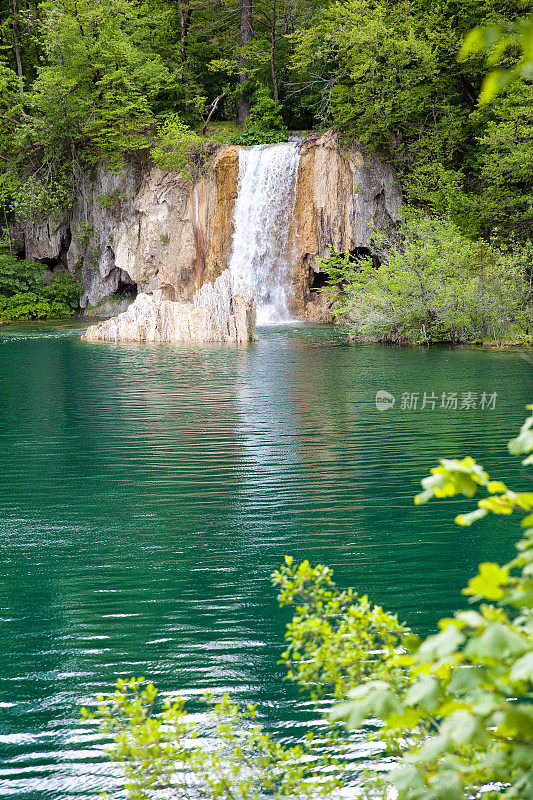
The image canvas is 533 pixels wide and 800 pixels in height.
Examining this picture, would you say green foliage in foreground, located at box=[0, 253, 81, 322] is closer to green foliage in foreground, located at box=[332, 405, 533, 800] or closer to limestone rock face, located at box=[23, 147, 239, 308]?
limestone rock face, located at box=[23, 147, 239, 308]

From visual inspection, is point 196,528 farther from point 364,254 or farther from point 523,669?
point 364,254

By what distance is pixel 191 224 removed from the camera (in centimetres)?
3281

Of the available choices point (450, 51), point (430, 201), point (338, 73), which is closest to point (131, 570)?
point (430, 201)

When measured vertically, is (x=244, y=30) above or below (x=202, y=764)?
above

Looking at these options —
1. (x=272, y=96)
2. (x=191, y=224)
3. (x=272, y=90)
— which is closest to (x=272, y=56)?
(x=272, y=96)

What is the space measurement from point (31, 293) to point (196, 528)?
1157 inches

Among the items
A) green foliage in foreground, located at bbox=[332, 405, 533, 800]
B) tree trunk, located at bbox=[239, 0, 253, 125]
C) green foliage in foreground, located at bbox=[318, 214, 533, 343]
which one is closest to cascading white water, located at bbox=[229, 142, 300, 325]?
tree trunk, located at bbox=[239, 0, 253, 125]

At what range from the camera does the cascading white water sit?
1200 inches

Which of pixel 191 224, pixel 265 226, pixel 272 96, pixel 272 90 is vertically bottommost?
pixel 265 226

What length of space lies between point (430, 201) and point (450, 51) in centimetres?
572

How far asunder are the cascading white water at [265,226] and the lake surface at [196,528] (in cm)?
1623

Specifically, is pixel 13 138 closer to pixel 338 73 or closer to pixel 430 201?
pixel 338 73

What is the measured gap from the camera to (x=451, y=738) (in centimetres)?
144

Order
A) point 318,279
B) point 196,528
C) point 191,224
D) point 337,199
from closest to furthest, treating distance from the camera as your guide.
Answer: point 196,528
point 337,199
point 318,279
point 191,224
